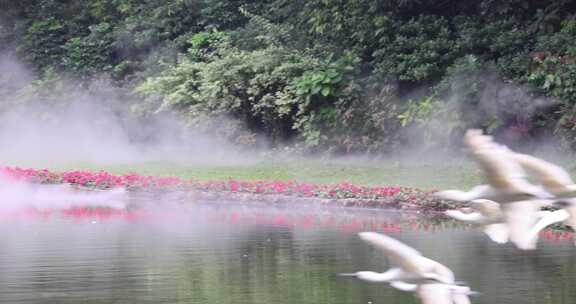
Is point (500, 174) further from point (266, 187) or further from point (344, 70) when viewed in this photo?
point (344, 70)

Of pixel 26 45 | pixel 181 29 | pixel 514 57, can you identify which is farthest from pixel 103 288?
pixel 26 45

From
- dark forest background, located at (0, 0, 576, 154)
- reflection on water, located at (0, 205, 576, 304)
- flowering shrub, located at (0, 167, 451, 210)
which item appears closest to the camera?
reflection on water, located at (0, 205, 576, 304)

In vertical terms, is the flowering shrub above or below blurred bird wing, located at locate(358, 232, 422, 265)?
above

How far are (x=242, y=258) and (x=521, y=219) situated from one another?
10.5 meters

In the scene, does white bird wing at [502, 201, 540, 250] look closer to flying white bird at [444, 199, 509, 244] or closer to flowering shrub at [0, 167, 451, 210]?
flying white bird at [444, 199, 509, 244]

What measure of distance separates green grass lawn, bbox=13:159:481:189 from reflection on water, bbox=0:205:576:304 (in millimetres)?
2862

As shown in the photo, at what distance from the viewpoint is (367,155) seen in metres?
23.6

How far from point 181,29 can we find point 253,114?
5847 mm

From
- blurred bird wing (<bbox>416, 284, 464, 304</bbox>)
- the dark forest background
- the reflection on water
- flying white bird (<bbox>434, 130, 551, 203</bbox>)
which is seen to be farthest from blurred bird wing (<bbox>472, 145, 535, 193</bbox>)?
the dark forest background

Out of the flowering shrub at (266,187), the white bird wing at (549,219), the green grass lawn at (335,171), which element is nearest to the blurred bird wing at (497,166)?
the white bird wing at (549,219)

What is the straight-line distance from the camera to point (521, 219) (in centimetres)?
168

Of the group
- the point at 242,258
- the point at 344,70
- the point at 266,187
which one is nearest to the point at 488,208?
the point at 242,258

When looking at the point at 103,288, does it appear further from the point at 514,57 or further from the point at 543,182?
the point at 514,57

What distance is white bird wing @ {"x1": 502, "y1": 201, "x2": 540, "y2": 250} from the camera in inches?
65.5
